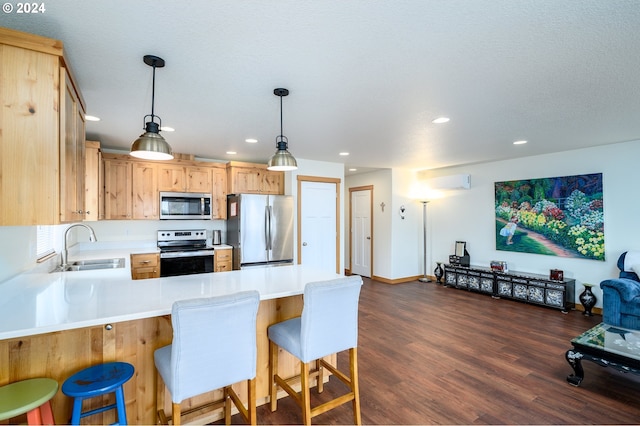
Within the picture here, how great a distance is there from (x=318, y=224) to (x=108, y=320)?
170 inches

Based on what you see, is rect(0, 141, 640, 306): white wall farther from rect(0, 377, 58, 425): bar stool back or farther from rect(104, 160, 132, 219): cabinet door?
rect(0, 377, 58, 425): bar stool back

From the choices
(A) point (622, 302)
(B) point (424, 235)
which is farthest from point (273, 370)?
(B) point (424, 235)

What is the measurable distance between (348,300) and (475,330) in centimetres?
267

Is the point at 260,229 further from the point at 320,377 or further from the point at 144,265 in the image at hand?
the point at 320,377

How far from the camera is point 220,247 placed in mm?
4859

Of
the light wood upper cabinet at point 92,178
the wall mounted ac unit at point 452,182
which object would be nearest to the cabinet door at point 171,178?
the light wood upper cabinet at point 92,178

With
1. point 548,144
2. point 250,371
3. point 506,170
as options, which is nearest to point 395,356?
point 250,371

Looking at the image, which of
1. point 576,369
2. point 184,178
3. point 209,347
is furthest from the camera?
point 184,178

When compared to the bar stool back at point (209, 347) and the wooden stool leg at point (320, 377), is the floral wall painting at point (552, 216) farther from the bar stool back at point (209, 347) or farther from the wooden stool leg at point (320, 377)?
the bar stool back at point (209, 347)

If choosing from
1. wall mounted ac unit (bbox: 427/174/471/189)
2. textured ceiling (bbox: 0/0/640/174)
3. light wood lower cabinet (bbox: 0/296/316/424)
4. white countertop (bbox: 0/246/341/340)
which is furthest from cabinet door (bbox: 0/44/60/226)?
wall mounted ac unit (bbox: 427/174/471/189)

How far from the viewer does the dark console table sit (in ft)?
15.0

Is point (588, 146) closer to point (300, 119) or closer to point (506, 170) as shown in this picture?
point (506, 170)

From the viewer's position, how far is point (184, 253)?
444 centimetres

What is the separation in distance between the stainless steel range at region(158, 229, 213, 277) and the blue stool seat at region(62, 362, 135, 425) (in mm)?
2758
